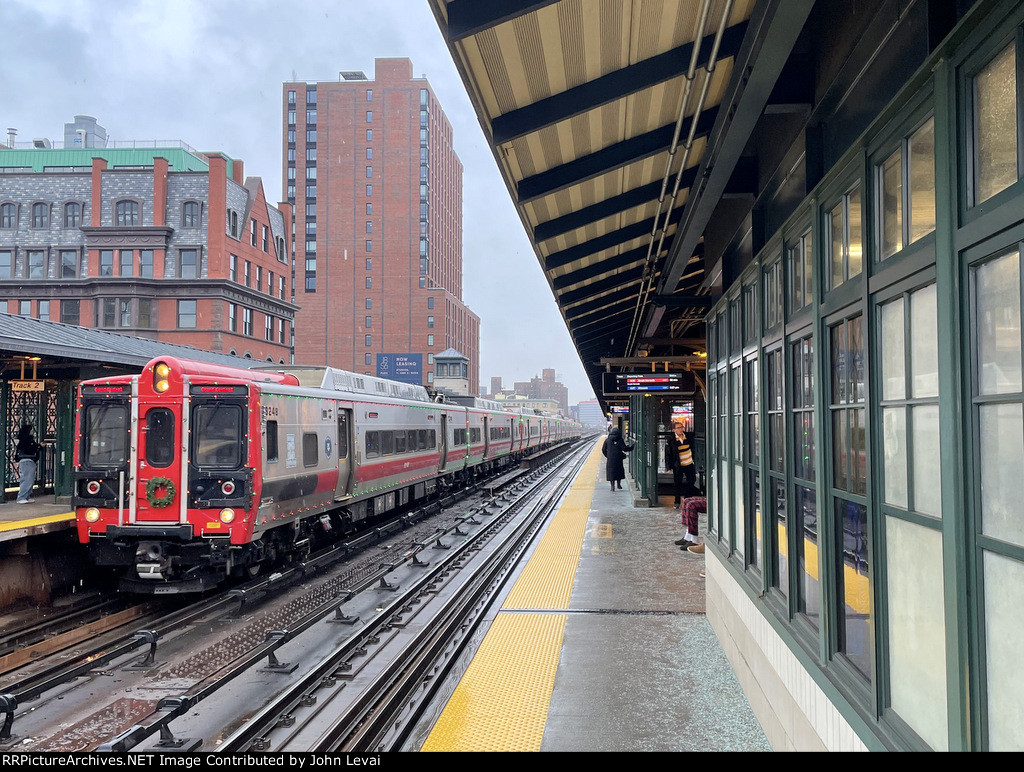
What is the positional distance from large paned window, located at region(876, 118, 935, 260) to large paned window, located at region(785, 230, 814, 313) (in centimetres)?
92

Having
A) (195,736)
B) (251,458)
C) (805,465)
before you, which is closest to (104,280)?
(251,458)

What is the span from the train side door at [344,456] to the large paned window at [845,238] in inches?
391

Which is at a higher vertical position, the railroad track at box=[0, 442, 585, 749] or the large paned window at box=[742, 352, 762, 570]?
the large paned window at box=[742, 352, 762, 570]

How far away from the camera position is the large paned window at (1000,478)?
207 centimetres

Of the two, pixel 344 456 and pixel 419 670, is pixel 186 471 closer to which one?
pixel 344 456

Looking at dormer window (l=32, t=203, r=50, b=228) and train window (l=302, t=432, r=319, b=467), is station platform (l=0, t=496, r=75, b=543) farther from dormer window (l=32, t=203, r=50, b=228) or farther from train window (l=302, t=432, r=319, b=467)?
dormer window (l=32, t=203, r=50, b=228)

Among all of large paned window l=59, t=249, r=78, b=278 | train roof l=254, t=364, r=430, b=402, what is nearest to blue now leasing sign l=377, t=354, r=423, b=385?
large paned window l=59, t=249, r=78, b=278

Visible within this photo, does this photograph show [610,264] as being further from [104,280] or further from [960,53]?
[104,280]

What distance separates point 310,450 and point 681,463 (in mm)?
7075

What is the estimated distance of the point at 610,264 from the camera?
952cm

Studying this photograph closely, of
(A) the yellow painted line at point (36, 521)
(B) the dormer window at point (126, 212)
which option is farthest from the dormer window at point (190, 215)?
(A) the yellow painted line at point (36, 521)

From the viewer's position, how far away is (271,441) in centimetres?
991

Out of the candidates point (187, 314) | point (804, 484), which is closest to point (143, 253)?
point (187, 314)

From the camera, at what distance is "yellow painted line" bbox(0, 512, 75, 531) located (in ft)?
31.2
